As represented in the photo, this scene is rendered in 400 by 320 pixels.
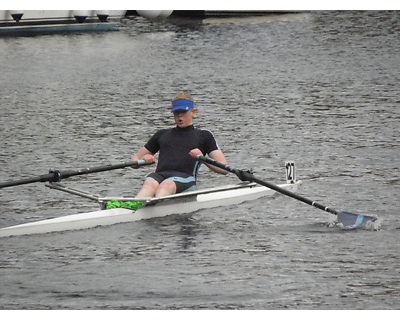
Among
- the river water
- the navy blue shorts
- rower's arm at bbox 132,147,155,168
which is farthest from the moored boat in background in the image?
the navy blue shorts

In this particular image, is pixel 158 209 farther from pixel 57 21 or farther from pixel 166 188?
pixel 57 21

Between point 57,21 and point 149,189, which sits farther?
point 57,21

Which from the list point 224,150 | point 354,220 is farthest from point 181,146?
point 224,150

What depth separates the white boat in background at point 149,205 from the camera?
4.15m

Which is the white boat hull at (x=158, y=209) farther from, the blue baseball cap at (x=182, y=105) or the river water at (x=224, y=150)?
the blue baseball cap at (x=182, y=105)

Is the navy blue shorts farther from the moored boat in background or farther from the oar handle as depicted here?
the moored boat in background

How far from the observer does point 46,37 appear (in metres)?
6.58

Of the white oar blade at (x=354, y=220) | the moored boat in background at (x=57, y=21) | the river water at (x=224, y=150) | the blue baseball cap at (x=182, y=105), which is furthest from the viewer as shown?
the moored boat in background at (x=57, y=21)

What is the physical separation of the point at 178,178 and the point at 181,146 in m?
0.11

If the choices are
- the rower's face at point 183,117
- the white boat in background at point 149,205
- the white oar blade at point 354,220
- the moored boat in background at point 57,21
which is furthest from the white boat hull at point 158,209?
the moored boat in background at point 57,21

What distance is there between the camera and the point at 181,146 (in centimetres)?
445

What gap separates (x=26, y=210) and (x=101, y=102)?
193 cm

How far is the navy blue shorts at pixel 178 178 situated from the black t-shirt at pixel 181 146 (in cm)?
2
